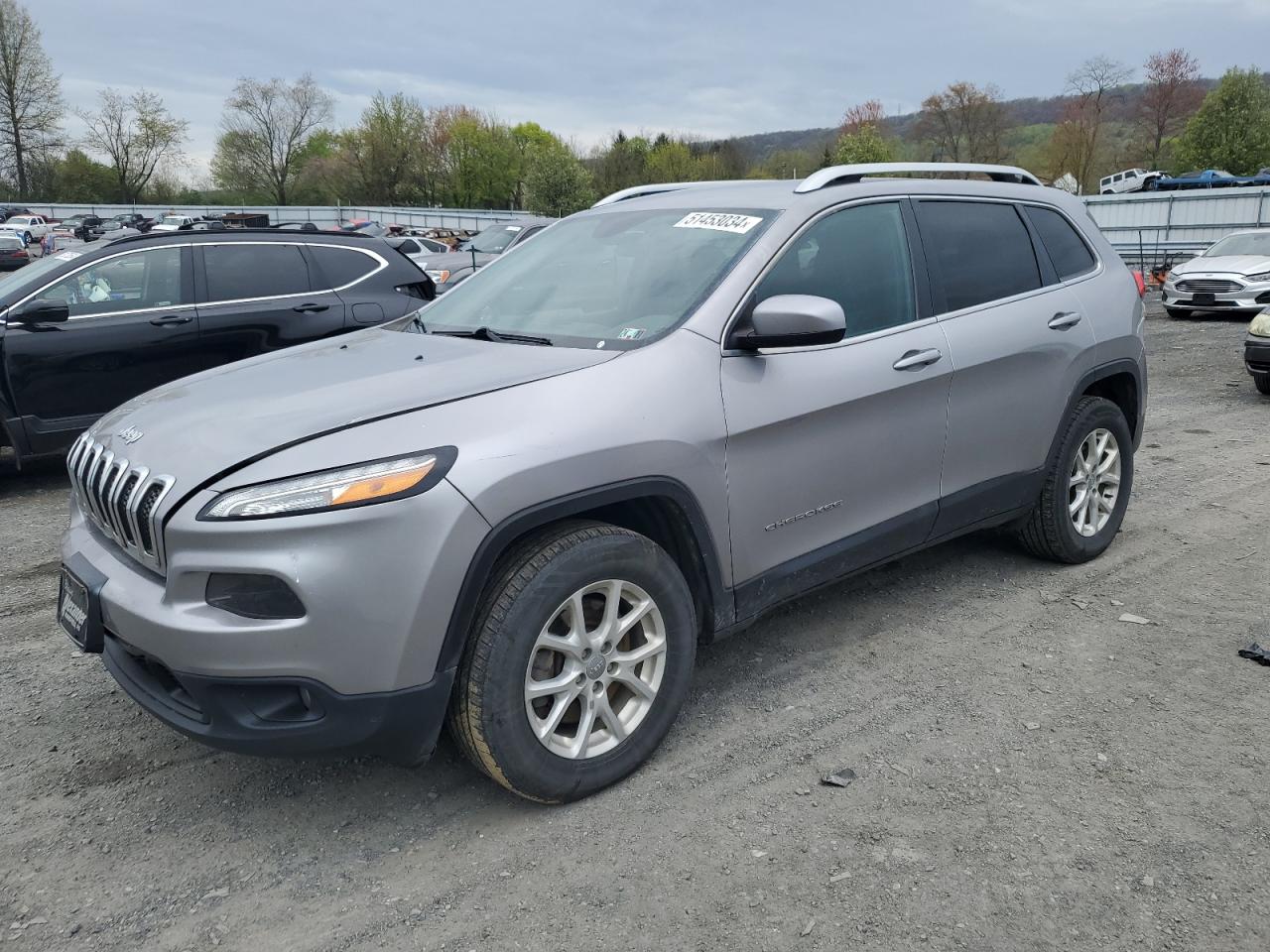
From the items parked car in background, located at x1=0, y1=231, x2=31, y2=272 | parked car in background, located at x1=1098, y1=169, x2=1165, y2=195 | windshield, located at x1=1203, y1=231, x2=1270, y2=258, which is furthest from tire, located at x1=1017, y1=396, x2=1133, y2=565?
parked car in background, located at x1=1098, y1=169, x2=1165, y2=195

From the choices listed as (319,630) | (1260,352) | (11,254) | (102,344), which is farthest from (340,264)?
(11,254)

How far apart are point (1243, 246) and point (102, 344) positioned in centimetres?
1820

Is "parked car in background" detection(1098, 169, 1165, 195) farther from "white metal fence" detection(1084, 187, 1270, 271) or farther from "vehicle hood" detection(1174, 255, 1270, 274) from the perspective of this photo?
"vehicle hood" detection(1174, 255, 1270, 274)

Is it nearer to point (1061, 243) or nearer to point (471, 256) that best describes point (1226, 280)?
point (471, 256)

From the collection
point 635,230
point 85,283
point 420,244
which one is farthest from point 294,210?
point 635,230

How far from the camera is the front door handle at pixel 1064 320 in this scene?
442 centimetres

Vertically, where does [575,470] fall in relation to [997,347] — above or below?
below

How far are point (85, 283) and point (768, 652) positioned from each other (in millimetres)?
5641

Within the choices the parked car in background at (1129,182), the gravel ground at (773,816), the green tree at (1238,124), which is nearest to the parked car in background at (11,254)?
the gravel ground at (773,816)

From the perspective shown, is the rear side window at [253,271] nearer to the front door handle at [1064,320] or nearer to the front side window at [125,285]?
the front side window at [125,285]

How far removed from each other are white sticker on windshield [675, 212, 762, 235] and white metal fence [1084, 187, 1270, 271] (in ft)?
81.6

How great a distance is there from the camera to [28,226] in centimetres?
4419

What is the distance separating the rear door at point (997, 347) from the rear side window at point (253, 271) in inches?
208

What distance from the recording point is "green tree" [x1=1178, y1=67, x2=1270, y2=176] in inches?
2352
